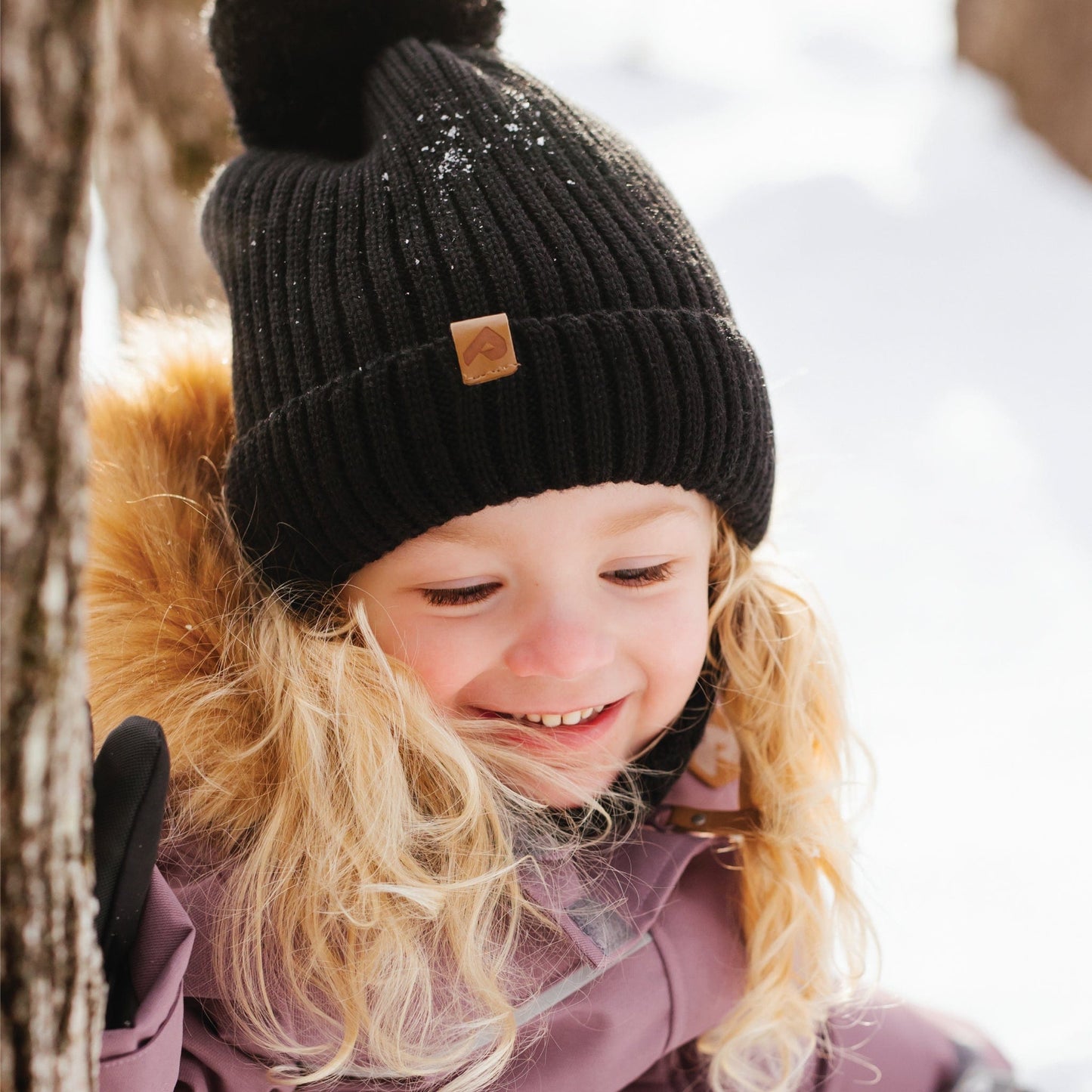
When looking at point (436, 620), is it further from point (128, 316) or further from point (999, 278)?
point (999, 278)

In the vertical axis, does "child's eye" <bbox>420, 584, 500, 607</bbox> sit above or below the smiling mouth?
above

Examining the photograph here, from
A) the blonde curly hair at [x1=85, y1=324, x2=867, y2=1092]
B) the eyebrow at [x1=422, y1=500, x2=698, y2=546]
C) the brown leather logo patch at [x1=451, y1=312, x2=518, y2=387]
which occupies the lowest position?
the blonde curly hair at [x1=85, y1=324, x2=867, y2=1092]

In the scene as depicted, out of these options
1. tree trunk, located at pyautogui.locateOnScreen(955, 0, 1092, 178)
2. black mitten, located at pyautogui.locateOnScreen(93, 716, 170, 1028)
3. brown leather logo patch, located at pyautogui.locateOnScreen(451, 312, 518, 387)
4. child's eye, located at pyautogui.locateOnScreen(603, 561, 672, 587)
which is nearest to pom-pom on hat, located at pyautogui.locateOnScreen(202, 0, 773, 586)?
brown leather logo patch, located at pyautogui.locateOnScreen(451, 312, 518, 387)

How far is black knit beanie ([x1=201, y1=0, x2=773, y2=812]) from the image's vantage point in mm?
1091

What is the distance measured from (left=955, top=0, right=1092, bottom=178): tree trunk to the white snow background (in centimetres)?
8

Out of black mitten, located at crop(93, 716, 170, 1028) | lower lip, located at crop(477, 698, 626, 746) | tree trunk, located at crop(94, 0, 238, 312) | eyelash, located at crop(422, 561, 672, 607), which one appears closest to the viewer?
black mitten, located at crop(93, 716, 170, 1028)

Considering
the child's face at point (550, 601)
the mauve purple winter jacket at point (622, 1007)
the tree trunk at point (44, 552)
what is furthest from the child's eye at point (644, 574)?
the tree trunk at point (44, 552)

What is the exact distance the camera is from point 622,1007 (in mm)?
1346

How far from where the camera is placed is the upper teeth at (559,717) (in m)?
1.26

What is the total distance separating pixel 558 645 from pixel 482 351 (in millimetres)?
319

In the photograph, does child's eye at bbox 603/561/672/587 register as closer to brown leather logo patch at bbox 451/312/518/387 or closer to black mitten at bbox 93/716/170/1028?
brown leather logo patch at bbox 451/312/518/387

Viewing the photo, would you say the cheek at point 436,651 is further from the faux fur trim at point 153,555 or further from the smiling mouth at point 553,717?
the faux fur trim at point 153,555

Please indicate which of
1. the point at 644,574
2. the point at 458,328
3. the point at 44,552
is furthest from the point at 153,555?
the point at 44,552

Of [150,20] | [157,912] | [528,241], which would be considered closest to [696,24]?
[150,20]
